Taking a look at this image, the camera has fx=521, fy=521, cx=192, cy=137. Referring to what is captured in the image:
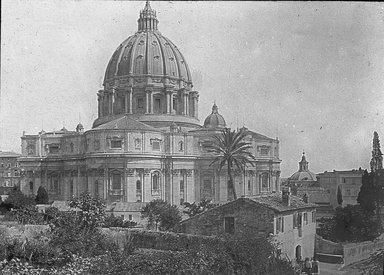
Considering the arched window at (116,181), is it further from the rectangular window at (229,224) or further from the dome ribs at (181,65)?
the rectangular window at (229,224)

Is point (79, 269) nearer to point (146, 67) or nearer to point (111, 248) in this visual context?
point (111, 248)

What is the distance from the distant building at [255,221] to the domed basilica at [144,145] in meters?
29.4

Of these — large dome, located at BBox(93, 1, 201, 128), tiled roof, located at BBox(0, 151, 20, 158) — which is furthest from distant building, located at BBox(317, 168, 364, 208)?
tiled roof, located at BBox(0, 151, 20, 158)

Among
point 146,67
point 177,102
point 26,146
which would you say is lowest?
point 26,146

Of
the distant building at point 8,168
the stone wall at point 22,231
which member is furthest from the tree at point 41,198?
the distant building at point 8,168

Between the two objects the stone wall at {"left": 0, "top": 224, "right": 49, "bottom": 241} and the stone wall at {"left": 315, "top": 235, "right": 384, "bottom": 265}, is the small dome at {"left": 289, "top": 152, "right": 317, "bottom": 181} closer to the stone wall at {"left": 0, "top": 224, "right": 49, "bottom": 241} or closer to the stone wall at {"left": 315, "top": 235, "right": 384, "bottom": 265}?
the stone wall at {"left": 315, "top": 235, "right": 384, "bottom": 265}

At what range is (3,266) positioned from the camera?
14.9 m

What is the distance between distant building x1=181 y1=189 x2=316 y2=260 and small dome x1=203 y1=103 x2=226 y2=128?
40.1m

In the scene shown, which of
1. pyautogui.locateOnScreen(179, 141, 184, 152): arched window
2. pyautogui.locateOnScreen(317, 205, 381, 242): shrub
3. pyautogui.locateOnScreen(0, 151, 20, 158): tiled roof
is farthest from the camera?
pyautogui.locateOnScreen(0, 151, 20, 158): tiled roof

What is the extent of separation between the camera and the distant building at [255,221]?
73.5ft

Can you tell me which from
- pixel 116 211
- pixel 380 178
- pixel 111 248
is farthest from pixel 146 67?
pixel 111 248

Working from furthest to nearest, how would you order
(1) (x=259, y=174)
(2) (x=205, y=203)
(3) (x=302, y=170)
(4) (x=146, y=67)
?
(3) (x=302, y=170), (4) (x=146, y=67), (1) (x=259, y=174), (2) (x=205, y=203)

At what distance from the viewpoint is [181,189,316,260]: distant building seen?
882 inches

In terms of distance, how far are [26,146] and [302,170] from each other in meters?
61.6
